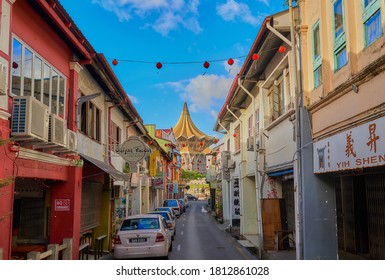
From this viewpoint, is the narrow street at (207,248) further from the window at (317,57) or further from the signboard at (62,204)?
the window at (317,57)

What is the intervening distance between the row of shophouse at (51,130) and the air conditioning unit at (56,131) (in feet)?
0.07

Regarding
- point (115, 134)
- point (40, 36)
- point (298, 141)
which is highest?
point (40, 36)

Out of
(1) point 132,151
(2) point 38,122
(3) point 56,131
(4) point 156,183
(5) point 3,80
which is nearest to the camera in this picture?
(5) point 3,80

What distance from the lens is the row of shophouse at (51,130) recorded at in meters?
7.72

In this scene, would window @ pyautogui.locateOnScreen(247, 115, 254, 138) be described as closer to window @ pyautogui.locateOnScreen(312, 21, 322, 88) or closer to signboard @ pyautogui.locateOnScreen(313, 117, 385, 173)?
window @ pyautogui.locateOnScreen(312, 21, 322, 88)

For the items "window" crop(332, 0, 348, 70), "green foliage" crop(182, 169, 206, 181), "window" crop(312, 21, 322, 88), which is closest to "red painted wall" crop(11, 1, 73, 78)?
"window" crop(312, 21, 322, 88)

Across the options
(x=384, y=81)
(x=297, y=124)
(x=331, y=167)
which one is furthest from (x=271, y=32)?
(x=384, y=81)

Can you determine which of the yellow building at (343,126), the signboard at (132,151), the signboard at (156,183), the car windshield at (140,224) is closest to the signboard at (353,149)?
the yellow building at (343,126)

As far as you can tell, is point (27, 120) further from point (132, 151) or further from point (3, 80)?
point (132, 151)

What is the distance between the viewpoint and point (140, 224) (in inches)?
512

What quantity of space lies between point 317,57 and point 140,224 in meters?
7.27

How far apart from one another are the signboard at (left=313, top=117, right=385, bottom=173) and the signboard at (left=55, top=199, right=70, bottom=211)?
6.59 m

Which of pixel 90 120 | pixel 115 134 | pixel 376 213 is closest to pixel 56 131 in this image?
pixel 90 120

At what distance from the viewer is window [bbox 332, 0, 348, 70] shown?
8711 millimetres
